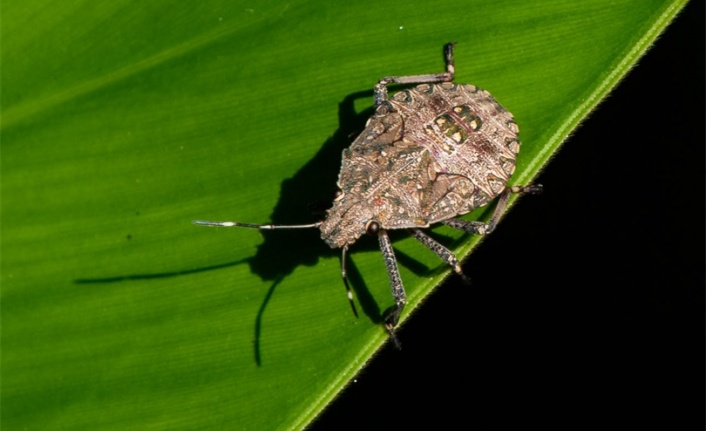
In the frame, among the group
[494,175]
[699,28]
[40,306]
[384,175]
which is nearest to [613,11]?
[494,175]

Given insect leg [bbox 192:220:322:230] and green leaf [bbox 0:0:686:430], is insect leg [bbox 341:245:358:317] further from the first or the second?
insect leg [bbox 192:220:322:230]

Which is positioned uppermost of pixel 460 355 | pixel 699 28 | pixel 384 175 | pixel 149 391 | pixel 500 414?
pixel 699 28

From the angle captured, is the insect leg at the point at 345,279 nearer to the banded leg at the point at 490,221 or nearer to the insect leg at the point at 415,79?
the banded leg at the point at 490,221

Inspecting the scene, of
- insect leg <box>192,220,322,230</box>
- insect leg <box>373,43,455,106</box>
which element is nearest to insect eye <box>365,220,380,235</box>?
→ insect leg <box>192,220,322,230</box>

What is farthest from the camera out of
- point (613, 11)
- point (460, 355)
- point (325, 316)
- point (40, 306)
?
point (460, 355)

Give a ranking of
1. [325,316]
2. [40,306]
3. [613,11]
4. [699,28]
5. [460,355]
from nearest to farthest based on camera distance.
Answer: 1. [613,11]
2. [325,316]
3. [40,306]
4. [699,28]
5. [460,355]

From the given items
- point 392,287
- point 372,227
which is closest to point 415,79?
point 372,227

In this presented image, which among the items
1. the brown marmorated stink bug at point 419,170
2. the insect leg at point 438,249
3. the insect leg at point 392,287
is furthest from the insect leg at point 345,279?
the insect leg at point 438,249

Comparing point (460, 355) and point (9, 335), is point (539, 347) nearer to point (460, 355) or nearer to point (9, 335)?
point (460, 355)
